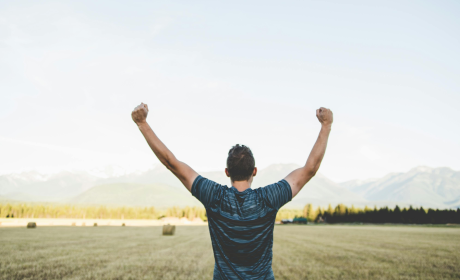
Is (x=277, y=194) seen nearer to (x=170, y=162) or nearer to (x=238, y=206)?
(x=238, y=206)

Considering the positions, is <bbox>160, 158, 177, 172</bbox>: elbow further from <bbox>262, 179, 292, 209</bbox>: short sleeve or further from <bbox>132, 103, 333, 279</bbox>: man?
<bbox>262, 179, 292, 209</bbox>: short sleeve

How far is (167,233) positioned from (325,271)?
2888cm

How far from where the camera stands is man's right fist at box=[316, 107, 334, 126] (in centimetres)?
336

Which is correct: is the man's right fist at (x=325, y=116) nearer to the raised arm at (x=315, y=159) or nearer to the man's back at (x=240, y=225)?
the raised arm at (x=315, y=159)

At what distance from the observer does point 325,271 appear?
42.8 ft

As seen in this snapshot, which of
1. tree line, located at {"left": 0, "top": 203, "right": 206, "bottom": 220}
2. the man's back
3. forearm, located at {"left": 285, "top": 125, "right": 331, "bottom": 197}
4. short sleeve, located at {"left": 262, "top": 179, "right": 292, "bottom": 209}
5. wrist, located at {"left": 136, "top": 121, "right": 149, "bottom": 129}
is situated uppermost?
wrist, located at {"left": 136, "top": 121, "right": 149, "bottom": 129}

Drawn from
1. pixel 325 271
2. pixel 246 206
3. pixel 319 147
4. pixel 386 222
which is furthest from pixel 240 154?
pixel 386 222

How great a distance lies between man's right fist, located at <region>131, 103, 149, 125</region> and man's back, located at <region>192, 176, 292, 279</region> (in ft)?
2.55

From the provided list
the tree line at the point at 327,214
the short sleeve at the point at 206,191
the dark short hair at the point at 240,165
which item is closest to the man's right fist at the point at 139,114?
the short sleeve at the point at 206,191

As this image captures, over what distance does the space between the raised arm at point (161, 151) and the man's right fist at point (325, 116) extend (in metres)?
1.44

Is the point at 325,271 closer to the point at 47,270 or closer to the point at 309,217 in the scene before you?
the point at 47,270

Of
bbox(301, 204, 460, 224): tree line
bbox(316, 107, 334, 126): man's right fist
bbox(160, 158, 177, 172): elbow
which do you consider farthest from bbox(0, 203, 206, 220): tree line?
bbox(316, 107, 334, 126): man's right fist

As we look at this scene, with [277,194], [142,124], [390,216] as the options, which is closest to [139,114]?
[142,124]

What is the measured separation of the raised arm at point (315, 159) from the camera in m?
3.11
